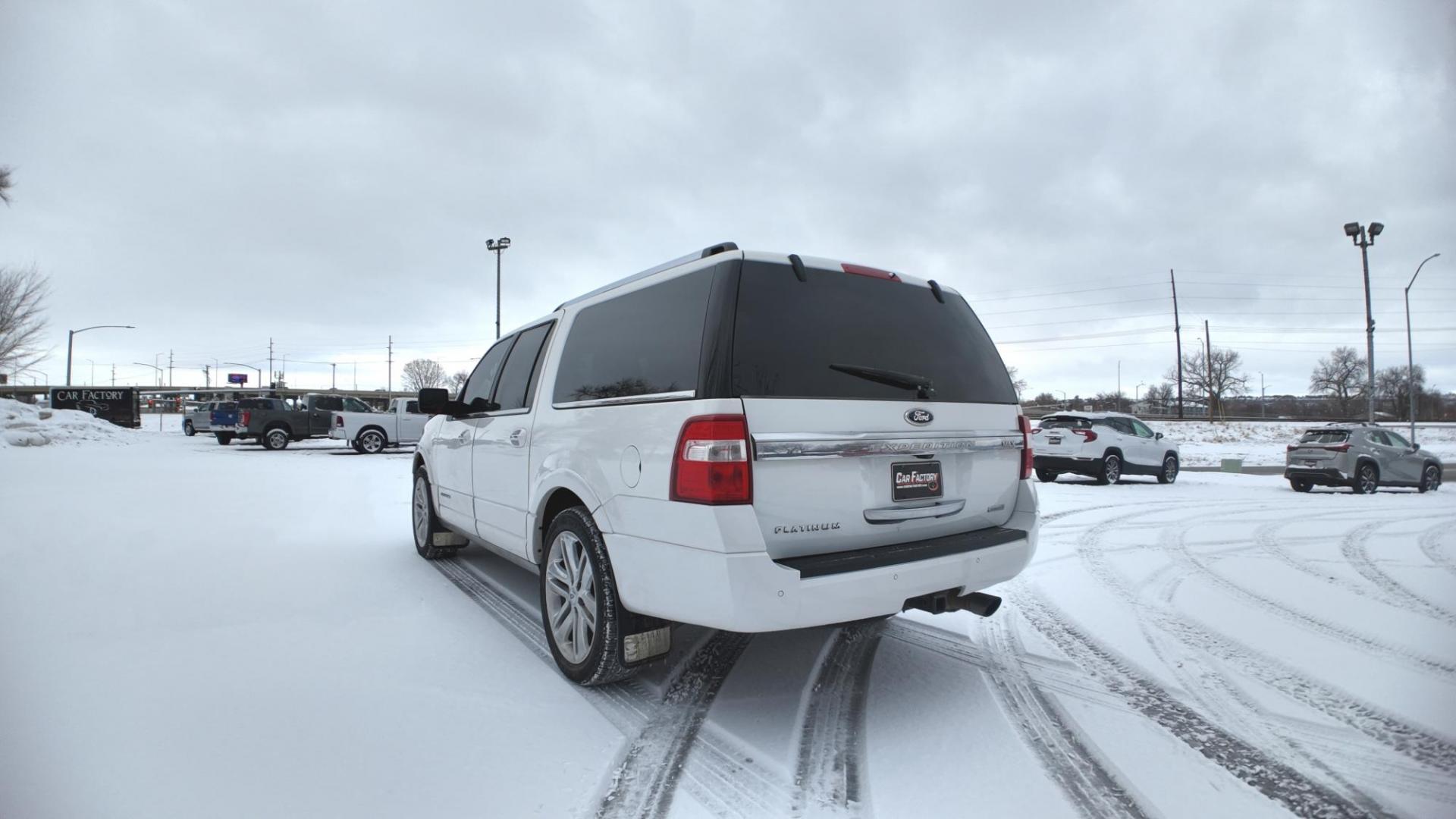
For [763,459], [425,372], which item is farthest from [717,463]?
[425,372]

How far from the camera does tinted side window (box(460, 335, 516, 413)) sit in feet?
15.1

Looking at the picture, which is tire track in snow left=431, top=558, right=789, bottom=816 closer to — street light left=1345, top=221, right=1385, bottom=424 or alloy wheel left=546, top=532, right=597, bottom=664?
alloy wheel left=546, top=532, right=597, bottom=664

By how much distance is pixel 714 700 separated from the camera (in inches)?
117

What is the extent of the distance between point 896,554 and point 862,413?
22.9 inches

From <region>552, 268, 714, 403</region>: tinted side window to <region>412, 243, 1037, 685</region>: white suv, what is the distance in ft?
0.03

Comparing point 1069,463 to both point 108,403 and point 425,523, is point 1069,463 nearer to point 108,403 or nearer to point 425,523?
point 425,523

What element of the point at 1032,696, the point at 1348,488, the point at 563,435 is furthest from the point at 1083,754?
the point at 1348,488

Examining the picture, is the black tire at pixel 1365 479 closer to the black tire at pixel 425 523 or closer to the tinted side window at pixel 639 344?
the tinted side window at pixel 639 344

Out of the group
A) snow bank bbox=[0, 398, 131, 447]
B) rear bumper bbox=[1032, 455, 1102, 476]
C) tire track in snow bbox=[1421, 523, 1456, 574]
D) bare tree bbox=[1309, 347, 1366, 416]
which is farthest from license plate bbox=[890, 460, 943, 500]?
bare tree bbox=[1309, 347, 1366, 416]

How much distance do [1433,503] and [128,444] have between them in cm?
3313

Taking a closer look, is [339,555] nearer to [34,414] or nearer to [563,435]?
[563,435]

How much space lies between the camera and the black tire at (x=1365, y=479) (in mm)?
12367

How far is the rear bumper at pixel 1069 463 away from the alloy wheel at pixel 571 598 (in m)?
11.8

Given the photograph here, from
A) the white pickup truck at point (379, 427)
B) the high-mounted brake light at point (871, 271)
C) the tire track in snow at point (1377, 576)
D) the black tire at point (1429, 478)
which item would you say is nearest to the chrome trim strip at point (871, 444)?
the high-mounted brake light at point (871, 271)
